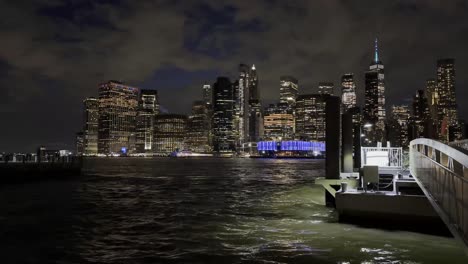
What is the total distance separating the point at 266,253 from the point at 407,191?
9894mm

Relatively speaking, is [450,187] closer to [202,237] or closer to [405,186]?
[405,186]

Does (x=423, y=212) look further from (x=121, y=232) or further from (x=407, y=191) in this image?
(x=121, y=232)

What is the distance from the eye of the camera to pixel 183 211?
91.6 ft

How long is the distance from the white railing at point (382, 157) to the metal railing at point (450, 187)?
9075 millimetres

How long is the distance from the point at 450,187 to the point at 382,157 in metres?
14.8

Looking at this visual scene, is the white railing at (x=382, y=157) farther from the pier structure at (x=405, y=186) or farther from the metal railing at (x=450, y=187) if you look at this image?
the metal railing at (x=450, y=187)

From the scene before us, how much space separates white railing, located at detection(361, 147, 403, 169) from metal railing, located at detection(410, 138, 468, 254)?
29.8ft

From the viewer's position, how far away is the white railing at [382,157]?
2648 cm

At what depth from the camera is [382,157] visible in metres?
26.6

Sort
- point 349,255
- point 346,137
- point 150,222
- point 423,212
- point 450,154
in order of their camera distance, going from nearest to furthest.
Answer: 1. point 450,154
2. point 349,255
3. point 423,212
4. point 150,222
5. point 346,137

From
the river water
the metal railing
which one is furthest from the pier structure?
the river water

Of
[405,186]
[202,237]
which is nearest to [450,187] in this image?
[405,186]

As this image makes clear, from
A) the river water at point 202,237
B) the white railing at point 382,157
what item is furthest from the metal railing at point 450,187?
the white railing at point 382,157

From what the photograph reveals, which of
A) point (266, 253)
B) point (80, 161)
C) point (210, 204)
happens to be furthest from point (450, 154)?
point (80, 161)
